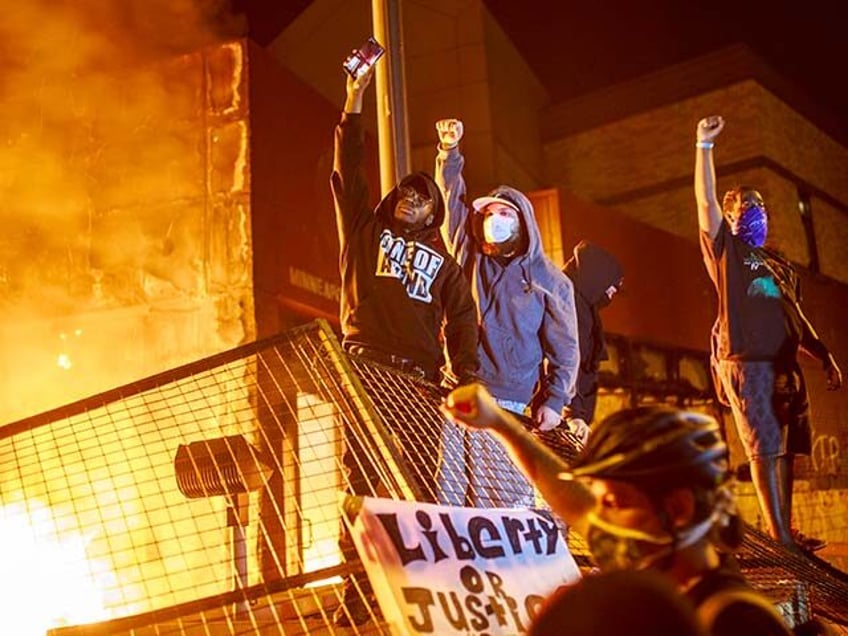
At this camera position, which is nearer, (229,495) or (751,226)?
(229,495)

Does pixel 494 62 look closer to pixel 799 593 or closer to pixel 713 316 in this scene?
pixel 713 316

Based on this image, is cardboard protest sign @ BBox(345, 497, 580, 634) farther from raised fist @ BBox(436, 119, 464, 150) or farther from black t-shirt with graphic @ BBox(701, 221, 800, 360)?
raised fist @ BBox(436, 119, 464, 150)

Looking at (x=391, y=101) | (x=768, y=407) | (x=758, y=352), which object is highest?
(x=391, y=101)

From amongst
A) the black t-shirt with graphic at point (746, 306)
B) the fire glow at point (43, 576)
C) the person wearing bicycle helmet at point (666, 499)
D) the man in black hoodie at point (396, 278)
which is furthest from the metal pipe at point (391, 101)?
the person wearing bicycle helmet at point (666, 499)

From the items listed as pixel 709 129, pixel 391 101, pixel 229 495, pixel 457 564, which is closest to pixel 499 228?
pixel 709 129

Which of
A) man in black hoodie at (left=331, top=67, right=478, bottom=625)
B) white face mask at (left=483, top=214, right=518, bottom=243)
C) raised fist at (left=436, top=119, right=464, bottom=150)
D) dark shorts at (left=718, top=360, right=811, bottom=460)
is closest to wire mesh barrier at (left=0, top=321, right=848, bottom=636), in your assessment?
man in black hoodie at (left=331, top=67, right=478, bottom=625)

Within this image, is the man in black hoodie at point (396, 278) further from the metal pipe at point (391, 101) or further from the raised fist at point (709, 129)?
the raised fist at point (709, 129)

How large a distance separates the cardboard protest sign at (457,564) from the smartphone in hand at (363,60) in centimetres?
317

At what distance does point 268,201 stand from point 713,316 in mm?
8983

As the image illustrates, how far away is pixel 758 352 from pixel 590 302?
1.87 m

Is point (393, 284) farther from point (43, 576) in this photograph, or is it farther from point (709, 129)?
point (43, 576)

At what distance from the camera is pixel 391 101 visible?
759cm

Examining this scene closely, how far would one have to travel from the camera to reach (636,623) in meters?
1.57

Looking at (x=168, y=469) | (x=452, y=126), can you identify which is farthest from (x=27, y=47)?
(x=452, y=126)
